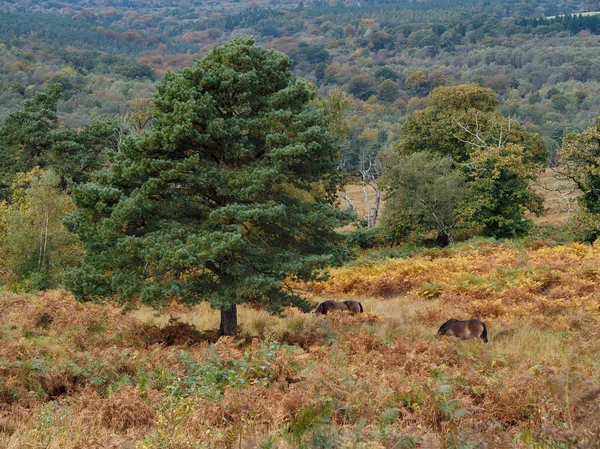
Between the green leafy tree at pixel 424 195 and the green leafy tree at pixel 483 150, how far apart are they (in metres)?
1.04

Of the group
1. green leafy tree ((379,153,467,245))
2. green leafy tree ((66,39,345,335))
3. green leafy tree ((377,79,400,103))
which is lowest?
green leafy tree ((377,79,400,103))

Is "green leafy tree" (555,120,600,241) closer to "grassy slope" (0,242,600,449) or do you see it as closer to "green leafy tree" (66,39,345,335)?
"grassy slope" (0,242,600,449)

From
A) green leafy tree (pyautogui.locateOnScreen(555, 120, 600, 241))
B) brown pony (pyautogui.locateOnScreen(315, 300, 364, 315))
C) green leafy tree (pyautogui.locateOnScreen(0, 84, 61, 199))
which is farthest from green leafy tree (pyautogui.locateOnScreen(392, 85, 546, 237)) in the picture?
green leafy tree (pyautogui.locateOnScreen(0, 84, 61, 199))

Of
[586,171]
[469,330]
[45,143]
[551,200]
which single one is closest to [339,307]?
[469,330]

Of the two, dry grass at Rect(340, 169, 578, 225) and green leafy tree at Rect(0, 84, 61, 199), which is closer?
green leafy tree at Rect(0, 84, 61, 199)

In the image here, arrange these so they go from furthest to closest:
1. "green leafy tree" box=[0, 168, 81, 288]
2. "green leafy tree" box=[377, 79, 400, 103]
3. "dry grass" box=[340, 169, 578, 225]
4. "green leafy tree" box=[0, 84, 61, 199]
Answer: "green leafy tree" box=[377, 79, 400, 103] → "dry grass" box=[340, 169, 578, 225] → "green leafy tree" box=[0, 84, 61, 199] → "green leafy tree" box=[0, 168, 81, 288]

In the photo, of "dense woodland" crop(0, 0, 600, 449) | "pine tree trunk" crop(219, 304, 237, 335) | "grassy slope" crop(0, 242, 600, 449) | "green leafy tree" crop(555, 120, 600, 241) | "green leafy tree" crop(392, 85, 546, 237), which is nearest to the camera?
"grassy slope" crop(0, 242, 600, 449)

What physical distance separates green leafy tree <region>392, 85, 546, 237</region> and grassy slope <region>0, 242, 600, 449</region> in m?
16.1

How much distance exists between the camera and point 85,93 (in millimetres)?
111625

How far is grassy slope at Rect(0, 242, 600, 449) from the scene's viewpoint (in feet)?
19.6

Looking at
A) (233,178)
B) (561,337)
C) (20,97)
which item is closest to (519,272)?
(561,337)

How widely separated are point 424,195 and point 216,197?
76.9ft

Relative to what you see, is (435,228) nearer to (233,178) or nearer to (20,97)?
(233,178)

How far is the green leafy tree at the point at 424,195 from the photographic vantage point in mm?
33312
